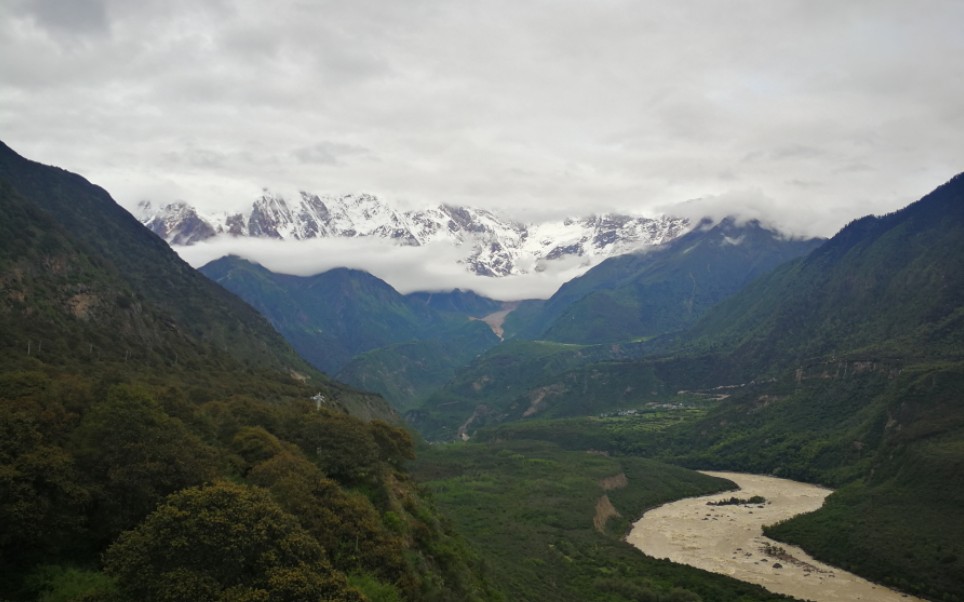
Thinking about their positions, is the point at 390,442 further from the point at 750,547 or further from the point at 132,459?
the point at 750,547

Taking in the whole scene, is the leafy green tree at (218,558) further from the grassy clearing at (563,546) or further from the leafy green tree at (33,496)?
the grassy clearing at (563,546)

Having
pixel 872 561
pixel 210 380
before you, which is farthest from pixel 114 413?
pixel 872 561

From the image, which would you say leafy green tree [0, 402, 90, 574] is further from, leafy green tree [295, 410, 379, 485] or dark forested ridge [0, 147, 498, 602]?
leafy green tree [295, 410, 379, 485]

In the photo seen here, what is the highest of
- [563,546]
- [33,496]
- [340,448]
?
[33,496]

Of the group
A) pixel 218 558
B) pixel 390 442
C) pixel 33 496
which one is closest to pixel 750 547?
pixel 390 442

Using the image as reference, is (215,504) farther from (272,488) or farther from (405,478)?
(405,478)

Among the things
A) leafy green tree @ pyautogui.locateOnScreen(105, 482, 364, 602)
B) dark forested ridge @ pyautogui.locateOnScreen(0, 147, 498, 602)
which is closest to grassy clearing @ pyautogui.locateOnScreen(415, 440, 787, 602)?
dark forested ridge @ pyautogui.locateOnScreen(0, 147, 498, 602)
